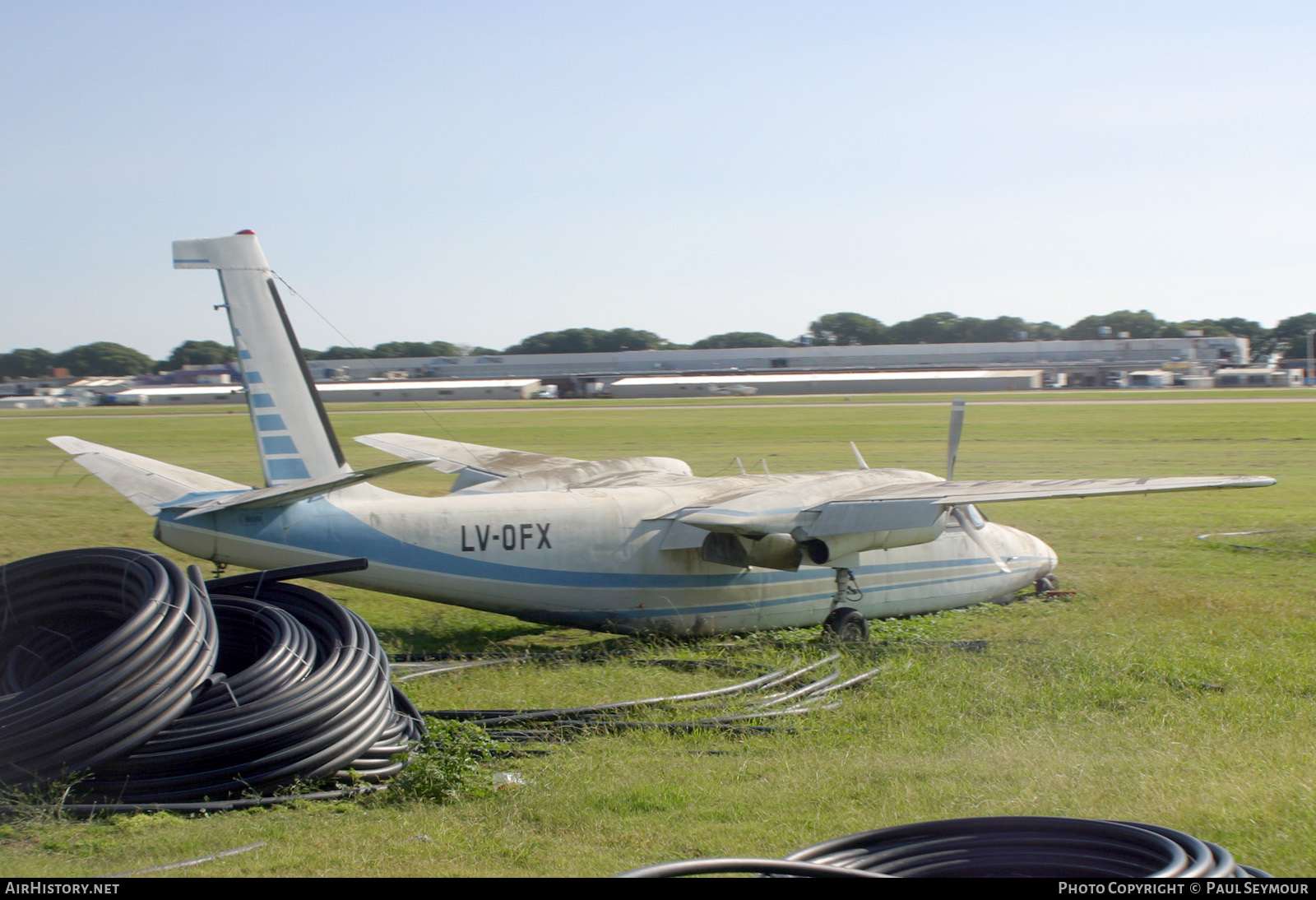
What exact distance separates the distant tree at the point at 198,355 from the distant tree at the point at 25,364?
38.0 feet

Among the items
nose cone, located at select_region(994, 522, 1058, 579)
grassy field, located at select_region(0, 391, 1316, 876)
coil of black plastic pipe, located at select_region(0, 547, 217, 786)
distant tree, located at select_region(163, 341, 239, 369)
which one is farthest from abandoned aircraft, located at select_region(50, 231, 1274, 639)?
distant tree, located at select_region(163, 341, 239, 369)

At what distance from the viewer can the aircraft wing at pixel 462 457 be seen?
1717 cm

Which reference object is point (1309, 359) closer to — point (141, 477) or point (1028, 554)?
point (1028, 554)

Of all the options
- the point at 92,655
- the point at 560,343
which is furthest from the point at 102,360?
the point at 92,655

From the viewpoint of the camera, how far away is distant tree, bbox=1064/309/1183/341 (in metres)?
133

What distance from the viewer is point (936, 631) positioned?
14.6 m

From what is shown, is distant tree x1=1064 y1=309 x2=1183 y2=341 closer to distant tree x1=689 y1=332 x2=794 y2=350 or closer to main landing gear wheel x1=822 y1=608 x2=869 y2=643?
distant tree x1=689 y1=332 x2=794 y2=350

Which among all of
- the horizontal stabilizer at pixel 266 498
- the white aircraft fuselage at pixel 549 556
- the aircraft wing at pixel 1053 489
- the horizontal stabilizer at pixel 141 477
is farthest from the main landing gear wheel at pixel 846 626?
the horizontal stabilizer at pixel 141 477

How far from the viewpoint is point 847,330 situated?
13575 centimetres

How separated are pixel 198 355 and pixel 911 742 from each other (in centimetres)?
11322

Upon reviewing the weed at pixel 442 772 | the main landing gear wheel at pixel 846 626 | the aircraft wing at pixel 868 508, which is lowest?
the main landing gear wheel at pixel 846 626

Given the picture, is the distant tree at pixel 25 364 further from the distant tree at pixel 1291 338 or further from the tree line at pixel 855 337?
the distant tree at pixel 1291 338
